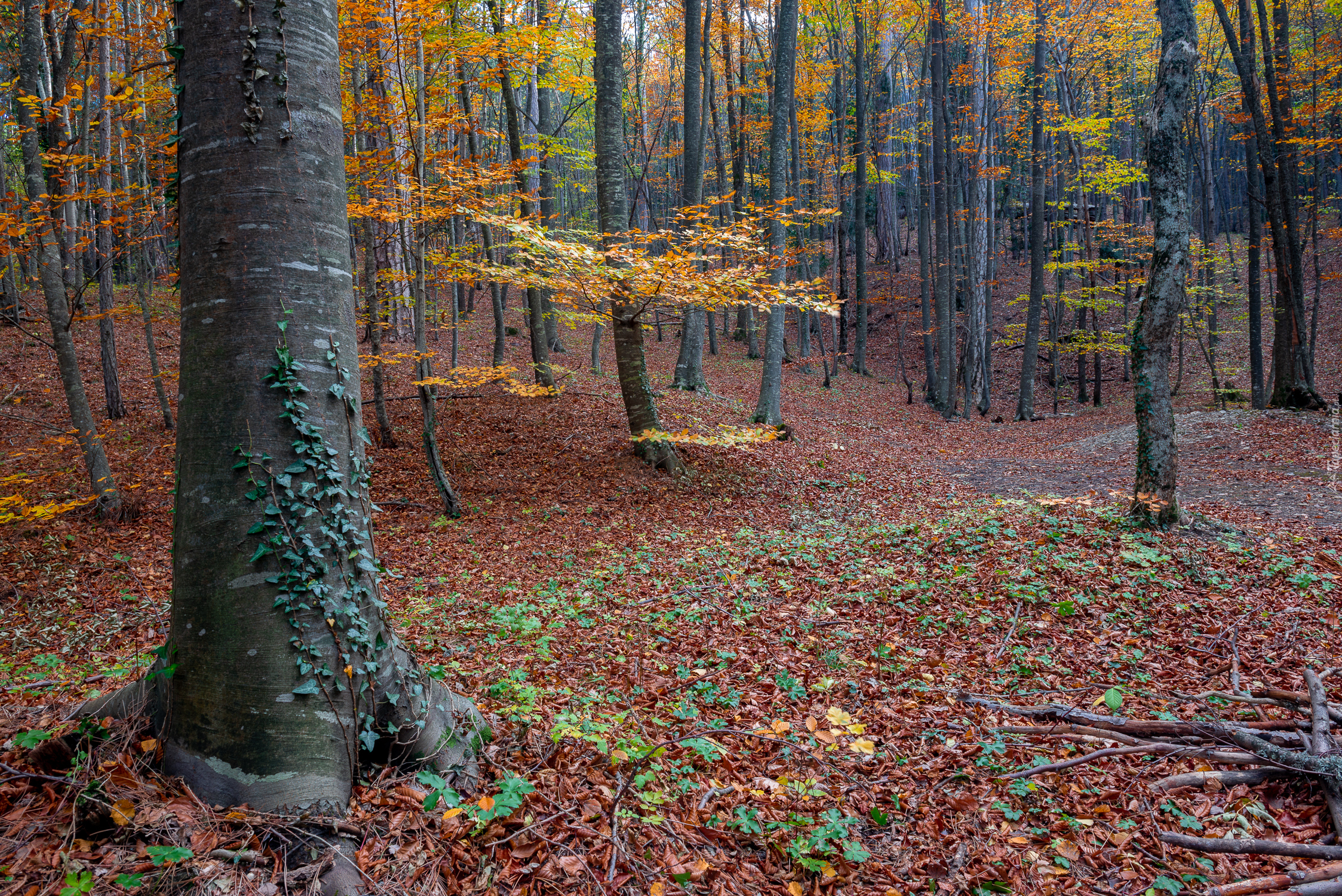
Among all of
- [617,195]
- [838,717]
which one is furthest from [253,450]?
[617,195]

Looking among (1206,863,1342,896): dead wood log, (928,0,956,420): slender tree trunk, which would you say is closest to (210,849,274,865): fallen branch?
(1206,863,1342,896): dead wood log

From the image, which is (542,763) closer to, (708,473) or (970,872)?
(970,872)

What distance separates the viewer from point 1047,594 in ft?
18.0

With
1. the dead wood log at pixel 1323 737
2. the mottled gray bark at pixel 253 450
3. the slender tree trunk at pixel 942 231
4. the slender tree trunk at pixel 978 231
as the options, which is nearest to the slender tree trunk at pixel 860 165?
the slender tree trunk at pixel 942 231

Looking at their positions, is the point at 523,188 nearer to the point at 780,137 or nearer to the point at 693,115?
the point at 693,115

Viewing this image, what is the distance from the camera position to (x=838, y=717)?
139 inches

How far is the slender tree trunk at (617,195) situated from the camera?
376 inches

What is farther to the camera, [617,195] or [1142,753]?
[617,195]

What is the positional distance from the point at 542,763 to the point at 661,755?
644 millimetres

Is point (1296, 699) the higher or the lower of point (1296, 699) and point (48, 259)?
the lower

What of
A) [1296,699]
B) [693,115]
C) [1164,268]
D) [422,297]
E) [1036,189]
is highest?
[693,115]

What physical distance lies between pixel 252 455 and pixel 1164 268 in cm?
805

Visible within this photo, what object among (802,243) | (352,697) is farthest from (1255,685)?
(802,243)

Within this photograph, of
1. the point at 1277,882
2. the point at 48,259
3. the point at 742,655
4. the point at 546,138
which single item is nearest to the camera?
the point at 1277,882
